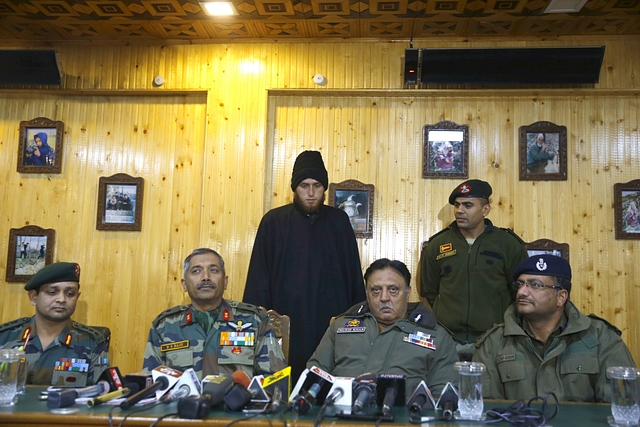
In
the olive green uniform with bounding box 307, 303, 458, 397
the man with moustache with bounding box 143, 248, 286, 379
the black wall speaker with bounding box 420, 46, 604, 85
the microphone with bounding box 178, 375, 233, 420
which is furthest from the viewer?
the black wall speaker with bounding box 420, 46, 604, 85

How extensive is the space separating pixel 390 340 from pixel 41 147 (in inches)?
145

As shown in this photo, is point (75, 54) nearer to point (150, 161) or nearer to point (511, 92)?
point (150, 161)

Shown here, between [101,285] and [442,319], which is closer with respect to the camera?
[442,319]

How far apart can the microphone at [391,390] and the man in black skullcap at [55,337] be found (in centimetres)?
178

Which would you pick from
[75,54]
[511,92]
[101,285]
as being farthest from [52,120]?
[511,92]

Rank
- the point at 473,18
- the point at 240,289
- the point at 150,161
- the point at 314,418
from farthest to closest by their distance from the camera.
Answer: the point at 150,161, the point at 240,289, the point at 473,18, the point at 314,418

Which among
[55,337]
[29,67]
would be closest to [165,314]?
[55,337]

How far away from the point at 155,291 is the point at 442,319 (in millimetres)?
2347

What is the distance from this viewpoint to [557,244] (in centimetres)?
472

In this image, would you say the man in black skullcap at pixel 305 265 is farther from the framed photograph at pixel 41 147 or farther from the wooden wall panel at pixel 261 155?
the framed photograph at pixel 41 147

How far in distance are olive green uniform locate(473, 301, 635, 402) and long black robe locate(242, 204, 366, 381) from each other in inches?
52.3

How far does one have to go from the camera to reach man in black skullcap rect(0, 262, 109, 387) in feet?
10.6

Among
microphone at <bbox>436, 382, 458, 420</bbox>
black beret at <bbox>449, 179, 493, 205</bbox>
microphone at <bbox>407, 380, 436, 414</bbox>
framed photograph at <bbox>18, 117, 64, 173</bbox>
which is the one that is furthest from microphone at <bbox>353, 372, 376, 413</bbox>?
framed photograph at <bbox>18, 117, 64, 173</bbox>

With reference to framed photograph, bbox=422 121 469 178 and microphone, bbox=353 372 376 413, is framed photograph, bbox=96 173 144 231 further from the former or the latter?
microphone, bbox=353 372 376 413
